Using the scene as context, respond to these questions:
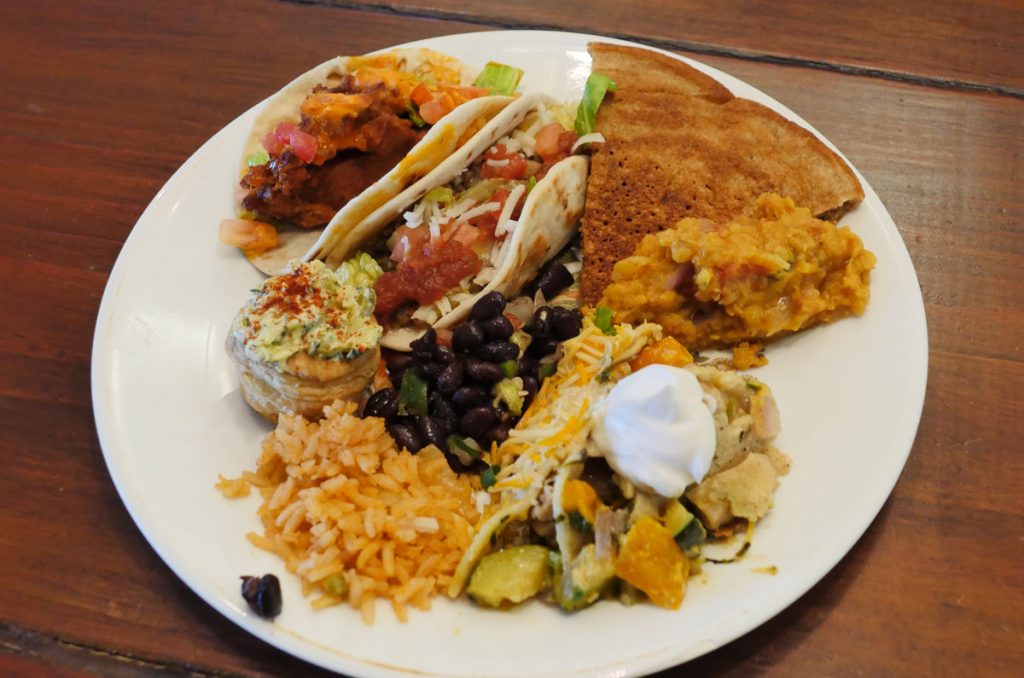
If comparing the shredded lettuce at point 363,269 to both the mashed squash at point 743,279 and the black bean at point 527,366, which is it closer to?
the black bean at point 527,366

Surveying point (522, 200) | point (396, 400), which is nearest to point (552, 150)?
point (522, 200)

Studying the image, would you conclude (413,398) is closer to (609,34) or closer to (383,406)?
(383,406)

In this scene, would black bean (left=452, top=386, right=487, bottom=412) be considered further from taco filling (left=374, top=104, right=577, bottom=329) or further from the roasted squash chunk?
the roasted squash chunk

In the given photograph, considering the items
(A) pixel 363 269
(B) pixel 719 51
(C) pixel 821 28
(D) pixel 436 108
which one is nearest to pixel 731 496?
(A) pixel 363 269

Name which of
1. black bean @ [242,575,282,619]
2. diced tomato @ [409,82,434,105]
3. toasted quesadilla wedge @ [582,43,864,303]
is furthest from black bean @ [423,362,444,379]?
diced tomato @ [409,82,434,105]

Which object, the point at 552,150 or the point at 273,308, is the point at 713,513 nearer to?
the point at 273,308

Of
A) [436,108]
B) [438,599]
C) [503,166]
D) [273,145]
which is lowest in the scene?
[438,599]
